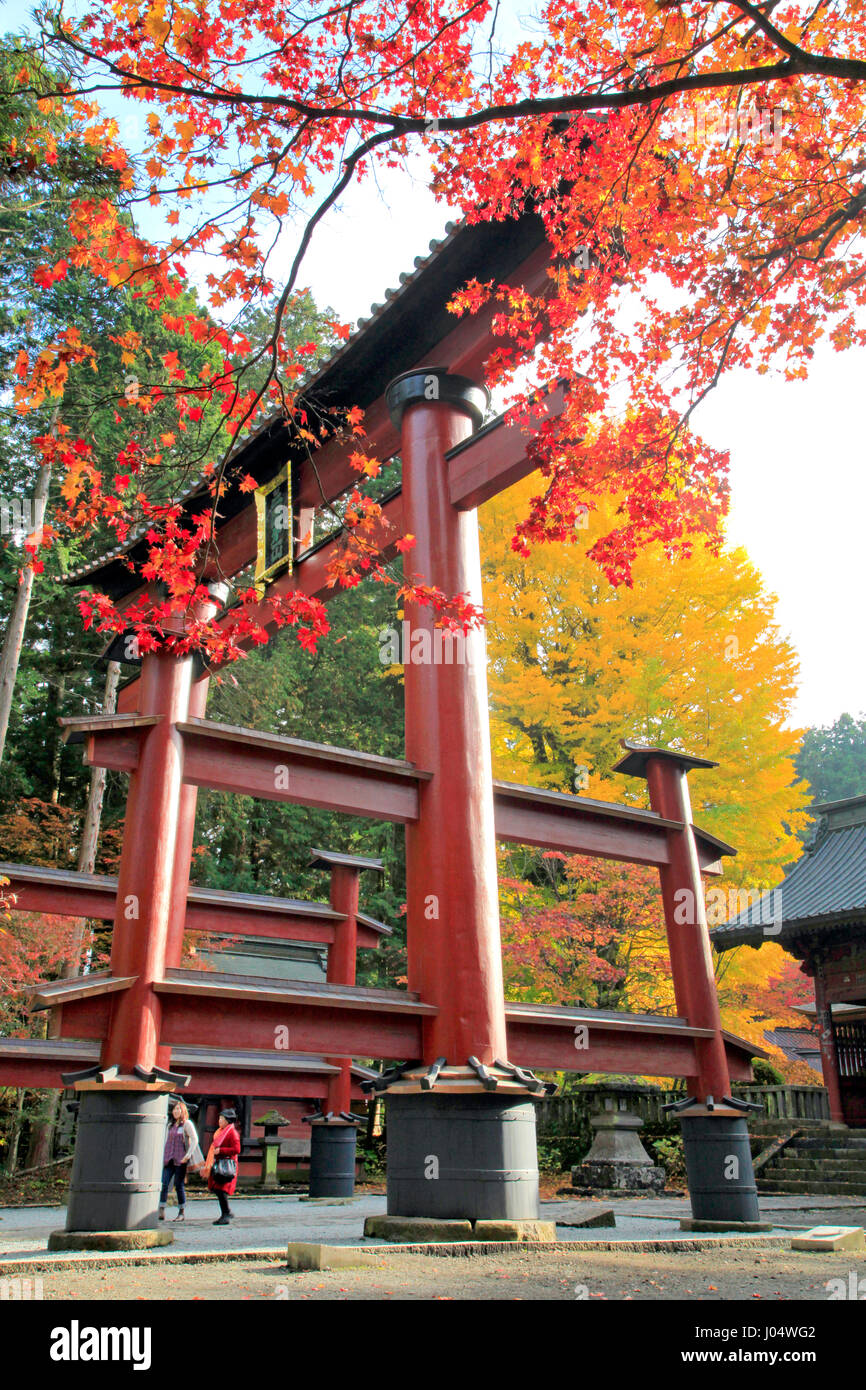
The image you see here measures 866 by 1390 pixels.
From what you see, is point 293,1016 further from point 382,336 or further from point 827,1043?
A: point 827,1043

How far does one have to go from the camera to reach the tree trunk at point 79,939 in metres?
16.9

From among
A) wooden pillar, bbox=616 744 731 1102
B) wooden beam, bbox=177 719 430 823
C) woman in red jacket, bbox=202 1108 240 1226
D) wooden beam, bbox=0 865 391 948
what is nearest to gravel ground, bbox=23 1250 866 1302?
wooden pillar, bbox=616 744 731 1102

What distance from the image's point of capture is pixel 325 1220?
348 inches

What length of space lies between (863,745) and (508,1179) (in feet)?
175

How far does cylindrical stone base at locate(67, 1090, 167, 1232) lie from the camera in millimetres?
5945

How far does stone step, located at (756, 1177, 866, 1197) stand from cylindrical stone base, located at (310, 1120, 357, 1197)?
6413 millimetres

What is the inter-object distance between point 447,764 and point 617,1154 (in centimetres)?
912

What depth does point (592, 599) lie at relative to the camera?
16828 mm

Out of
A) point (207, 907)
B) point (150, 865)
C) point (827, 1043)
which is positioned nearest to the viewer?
point (150, 865)

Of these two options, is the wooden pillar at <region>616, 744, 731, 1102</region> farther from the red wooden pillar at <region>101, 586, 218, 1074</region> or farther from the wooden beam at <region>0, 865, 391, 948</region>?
the wooden beam at <region>0, 865, 391, 948</region>

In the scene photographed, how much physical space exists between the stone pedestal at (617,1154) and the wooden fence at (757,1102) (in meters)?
1.07

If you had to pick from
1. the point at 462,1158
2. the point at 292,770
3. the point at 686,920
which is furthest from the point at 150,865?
the point at 686,920

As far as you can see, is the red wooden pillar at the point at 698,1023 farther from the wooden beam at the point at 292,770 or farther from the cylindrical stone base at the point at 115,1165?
the cylindrical stone base at the point at 115,1165
